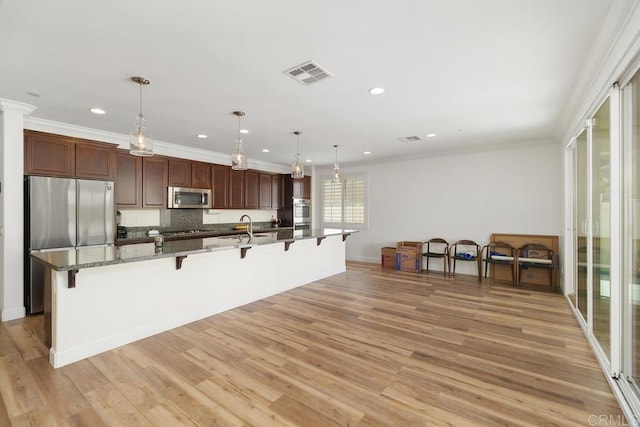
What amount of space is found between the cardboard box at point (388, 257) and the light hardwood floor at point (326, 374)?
292 centimetres

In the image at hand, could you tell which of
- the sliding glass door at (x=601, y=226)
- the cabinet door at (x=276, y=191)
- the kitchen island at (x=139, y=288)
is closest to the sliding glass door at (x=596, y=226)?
the sliding glass door at (x=601, y=226)

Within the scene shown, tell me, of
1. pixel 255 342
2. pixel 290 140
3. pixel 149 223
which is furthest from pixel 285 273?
pixel 149 223

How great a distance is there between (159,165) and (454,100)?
4.89 metres

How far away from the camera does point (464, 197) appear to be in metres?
6.17

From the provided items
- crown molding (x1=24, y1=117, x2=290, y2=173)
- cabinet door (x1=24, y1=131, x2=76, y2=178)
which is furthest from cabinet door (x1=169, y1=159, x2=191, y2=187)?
cabinet door (x1=24, y1=131, x2=76, y2=178)

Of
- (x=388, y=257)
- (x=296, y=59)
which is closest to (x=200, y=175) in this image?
(x=296, y=59)

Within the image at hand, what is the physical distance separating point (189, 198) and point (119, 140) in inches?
58.1

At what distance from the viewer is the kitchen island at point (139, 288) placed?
2.51 m

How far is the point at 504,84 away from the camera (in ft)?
9.78

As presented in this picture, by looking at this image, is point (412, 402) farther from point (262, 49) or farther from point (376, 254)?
point (376, 254)

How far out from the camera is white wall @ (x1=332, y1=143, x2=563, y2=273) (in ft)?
17.6

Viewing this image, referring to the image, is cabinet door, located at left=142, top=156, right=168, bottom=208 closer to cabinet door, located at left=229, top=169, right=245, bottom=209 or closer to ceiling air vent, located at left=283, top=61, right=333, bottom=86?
cabinet door, located at left=229, top=169, right=245, bottom=209
